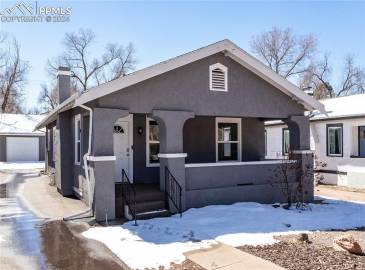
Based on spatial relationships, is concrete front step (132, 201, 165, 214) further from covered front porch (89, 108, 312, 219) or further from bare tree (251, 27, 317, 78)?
bare tree (251, 27, 317, 78)

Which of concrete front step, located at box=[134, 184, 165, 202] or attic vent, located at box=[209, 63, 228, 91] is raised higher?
attic vent, located at box=[209, 63, 228, 91]

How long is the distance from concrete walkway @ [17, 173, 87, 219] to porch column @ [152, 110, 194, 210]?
293 cm

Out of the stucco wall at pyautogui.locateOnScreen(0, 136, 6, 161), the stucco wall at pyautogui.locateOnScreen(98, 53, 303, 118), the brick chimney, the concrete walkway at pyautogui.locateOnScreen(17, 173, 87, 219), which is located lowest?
the concrete walkway at pyautogui.locateOnScreen(17, 173, 87, 219)

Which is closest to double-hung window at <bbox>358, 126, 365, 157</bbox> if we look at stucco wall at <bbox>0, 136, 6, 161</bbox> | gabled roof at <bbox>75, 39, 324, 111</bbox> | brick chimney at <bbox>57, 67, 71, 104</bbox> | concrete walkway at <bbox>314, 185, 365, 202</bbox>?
concrete walkway at <bbox>314, 185, 365, 202</bbox>

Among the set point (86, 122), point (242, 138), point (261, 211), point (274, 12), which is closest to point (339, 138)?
point (242, 138)

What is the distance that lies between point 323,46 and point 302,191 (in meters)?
36.0

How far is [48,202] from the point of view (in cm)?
1197

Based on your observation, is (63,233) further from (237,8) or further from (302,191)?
(237,8)

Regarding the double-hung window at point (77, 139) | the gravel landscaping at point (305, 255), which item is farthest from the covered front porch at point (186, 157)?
the gravel landscaping at point (305, 255)

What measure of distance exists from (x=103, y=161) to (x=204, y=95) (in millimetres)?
3522

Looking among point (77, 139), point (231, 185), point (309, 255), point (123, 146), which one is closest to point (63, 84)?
point (77, 139)

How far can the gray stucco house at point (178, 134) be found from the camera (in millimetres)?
9055

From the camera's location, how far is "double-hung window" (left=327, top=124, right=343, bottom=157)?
1586cm

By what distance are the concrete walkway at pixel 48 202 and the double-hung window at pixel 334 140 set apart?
1114 centimetres
